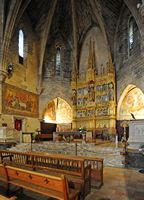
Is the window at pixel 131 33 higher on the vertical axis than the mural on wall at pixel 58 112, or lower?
higher

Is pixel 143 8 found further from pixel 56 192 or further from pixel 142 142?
pixel 56 192

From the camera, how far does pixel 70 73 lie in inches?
832

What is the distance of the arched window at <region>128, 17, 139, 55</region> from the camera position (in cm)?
1464

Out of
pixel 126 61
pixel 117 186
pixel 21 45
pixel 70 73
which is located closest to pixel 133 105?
pixel 126 61

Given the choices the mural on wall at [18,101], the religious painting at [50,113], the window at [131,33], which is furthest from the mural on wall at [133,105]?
the mural on wall at [18,101]

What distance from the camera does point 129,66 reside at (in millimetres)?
15664

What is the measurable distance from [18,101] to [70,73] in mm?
6971

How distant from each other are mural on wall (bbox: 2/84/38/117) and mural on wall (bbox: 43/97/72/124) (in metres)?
2.68

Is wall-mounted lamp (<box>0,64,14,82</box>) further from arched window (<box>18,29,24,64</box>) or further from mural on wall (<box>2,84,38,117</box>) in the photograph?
arched window (<box>18,29,24,64</box>)

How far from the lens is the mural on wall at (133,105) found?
1562 cm

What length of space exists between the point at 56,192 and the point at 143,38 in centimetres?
1132

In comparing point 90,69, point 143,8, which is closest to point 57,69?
point 90,69

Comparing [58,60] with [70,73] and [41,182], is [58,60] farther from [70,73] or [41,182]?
[41,182]

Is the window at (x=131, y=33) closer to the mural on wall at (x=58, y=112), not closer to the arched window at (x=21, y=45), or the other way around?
the mural on wall at (x=58, y=112)
